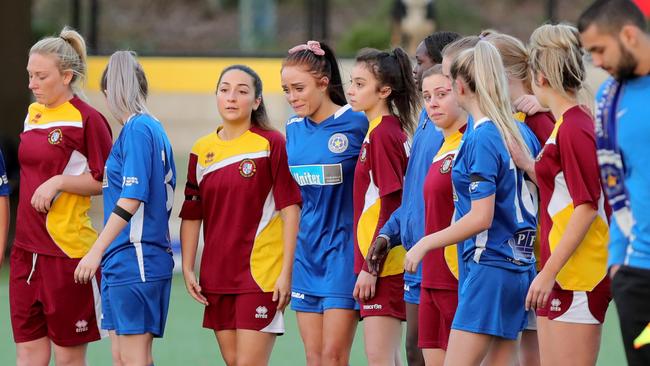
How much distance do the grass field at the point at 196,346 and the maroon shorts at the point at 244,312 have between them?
72.8 inches

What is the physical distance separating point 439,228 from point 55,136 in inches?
77.2

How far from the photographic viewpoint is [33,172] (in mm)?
5578

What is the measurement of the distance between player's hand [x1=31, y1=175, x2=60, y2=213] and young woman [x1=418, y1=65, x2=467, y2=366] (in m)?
1.79

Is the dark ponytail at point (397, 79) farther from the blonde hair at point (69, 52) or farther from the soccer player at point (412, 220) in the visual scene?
the blonde hair at point (69, 52)

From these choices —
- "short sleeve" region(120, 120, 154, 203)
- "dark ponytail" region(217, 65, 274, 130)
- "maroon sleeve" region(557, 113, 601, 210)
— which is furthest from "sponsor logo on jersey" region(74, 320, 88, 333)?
"maroon sleeve" region(557, 113, 601, 210)

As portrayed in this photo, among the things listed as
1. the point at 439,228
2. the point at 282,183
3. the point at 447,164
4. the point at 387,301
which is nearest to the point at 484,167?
the point at 447,164

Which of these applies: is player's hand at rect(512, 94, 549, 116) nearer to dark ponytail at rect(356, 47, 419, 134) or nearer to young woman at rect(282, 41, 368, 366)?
dark ponytail at rect(356, 47, 419, 134)

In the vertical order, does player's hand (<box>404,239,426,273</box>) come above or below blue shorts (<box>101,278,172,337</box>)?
above

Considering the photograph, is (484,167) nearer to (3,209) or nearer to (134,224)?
(134,224)

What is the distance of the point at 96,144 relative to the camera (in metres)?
5.58

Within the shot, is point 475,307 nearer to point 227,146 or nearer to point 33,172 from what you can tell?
point 227,146

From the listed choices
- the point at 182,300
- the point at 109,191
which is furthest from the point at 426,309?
the point at 182,300

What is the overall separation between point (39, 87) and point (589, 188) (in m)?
2.71

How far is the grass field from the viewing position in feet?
23.6
